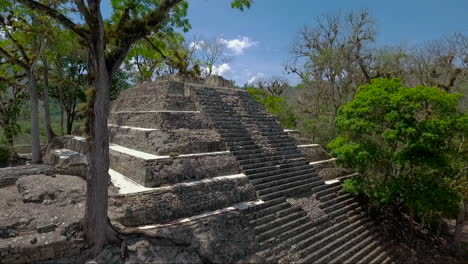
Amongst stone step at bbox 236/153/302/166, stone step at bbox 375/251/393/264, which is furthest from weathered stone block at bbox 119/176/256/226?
stone step at bbox 375/251/393/264

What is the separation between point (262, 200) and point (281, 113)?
12761 mm

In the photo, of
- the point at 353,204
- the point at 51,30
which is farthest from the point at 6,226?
the point at 353,204

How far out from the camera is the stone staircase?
678 cm

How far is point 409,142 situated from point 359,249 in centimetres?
346

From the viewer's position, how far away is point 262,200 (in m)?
7.75

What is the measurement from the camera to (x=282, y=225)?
7188mm

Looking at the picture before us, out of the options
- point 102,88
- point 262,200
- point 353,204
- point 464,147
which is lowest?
point 353,204

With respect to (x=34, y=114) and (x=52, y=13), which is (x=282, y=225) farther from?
(x=34, y=114)

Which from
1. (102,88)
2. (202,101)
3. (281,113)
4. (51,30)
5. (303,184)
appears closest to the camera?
(102,88)

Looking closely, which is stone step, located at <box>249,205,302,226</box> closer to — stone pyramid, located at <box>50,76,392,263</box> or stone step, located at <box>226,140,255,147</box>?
stone pyramid, located at <box>50,76,392,263</box>

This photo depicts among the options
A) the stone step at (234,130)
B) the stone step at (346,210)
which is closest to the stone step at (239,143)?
the stone step at (234,130)

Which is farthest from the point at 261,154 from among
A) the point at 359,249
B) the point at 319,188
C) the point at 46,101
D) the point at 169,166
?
the point at 46,101

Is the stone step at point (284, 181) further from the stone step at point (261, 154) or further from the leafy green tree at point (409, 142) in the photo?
the leafy green tree at point (409, 142)

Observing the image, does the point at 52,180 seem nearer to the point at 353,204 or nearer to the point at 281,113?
the point at 353,204
